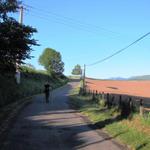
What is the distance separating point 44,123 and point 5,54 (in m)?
4.82

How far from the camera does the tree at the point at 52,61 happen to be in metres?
137

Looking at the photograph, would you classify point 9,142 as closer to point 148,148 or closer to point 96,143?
point 96,143

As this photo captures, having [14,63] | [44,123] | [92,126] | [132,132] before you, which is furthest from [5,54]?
[132,132]

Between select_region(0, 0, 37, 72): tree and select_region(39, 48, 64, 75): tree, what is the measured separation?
10754cm

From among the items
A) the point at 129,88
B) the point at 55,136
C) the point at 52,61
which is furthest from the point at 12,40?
the point at 52,61

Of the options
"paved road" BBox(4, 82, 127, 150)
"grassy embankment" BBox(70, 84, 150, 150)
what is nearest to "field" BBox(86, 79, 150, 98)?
"grassy embankment" BBox(70, 84, 150, 150)

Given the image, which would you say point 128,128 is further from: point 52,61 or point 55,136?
point 52,61

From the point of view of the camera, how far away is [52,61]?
138 m

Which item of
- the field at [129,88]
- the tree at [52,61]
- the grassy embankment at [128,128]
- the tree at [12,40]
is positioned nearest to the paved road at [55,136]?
the grassy embankment at [128,128]

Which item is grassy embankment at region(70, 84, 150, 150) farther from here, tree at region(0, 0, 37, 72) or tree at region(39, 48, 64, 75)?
tree at region(39, 48, 64, 75)

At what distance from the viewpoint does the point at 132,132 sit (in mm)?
18484

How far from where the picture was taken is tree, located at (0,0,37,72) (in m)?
24.7

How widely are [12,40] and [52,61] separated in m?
112

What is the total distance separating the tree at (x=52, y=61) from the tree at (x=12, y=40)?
10754 centimetres
